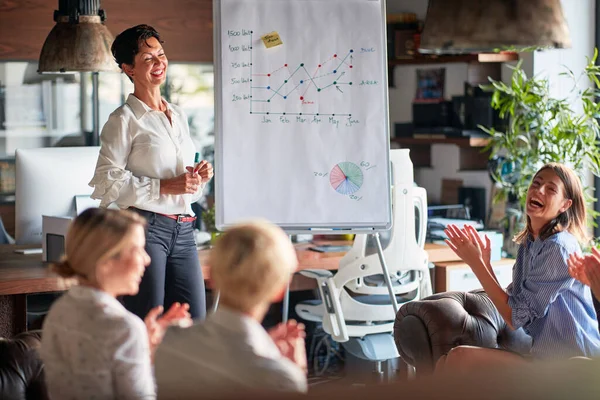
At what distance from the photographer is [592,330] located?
3045 mm

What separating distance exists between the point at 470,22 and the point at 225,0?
179 centimetres

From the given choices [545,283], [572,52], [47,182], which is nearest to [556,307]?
[545,283]

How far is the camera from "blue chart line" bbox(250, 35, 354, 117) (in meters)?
3.73

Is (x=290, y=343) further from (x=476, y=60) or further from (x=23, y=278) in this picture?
(x=476, y=60)

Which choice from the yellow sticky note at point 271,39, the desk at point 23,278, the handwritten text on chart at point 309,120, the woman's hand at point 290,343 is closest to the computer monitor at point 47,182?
the desk at point 23,278

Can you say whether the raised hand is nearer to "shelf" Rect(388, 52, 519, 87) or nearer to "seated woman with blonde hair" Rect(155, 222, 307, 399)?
"seated woman with blonde hair" Rect(155, 222, 307, 399)

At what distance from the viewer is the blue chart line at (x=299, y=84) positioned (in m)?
3.73

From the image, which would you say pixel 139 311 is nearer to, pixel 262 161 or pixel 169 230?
pixel 169 230

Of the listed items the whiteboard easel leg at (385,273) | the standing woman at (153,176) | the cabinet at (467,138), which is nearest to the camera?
the standing woman at (153,176)

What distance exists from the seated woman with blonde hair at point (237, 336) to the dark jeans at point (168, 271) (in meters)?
1.14

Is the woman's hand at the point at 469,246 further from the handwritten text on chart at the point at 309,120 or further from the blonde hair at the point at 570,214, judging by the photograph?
the handwritten text on chart at the point at 309,120

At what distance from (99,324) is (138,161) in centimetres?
128

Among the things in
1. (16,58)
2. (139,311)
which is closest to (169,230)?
(139,311)

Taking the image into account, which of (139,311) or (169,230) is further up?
(169,230)
